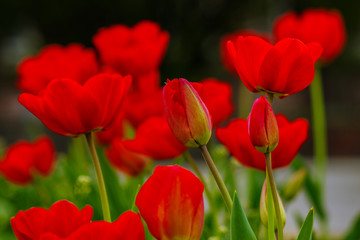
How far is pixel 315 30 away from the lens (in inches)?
29.7

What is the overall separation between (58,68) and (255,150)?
27 centimetres

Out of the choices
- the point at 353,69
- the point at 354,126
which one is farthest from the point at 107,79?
the point at 353,69

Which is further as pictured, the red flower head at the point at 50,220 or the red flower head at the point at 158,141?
the red flower head at the point at 158,141

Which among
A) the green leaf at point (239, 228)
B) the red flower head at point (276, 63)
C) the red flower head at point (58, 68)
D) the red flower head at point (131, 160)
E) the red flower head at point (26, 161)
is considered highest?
the red flower head at point (276, 63)

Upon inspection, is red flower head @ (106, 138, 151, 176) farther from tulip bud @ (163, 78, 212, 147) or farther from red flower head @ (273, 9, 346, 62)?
tulip bud @ (163, 78, 212, 147)

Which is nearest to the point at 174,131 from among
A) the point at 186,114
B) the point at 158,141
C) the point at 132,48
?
the point at 186,114

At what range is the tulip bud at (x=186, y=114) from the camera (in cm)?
33

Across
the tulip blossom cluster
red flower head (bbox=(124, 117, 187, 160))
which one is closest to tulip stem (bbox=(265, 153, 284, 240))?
the tulip blossom cluster

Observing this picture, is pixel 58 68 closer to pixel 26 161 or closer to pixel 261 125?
pixel 26 161

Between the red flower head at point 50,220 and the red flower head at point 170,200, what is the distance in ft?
0.12

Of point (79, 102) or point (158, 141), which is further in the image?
point (158, 141)

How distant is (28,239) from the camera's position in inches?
12.6

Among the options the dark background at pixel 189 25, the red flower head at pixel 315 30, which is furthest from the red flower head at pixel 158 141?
the dark background at pixel 189 25

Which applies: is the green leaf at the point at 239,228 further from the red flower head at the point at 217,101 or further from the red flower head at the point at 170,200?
the red flower head at the point at 217,101
